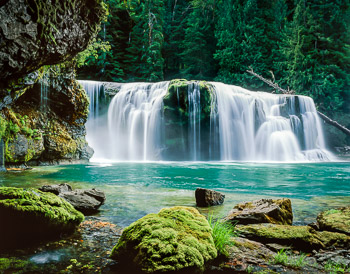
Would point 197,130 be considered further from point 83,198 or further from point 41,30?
point 41,30

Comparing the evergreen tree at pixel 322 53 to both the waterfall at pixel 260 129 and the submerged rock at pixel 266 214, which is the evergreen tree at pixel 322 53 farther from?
the submerged rock at pixel 266 214

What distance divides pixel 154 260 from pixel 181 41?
3752 centimetres

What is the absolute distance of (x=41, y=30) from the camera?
4559mm

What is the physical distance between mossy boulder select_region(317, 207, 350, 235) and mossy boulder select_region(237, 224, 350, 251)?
212 millimetres

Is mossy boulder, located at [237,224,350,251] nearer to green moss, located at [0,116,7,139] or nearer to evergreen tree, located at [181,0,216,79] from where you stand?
green moss, located at [0,116,7,139]

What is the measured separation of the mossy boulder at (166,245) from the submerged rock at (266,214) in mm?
1063

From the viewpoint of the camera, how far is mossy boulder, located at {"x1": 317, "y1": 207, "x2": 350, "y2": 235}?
3564 millimetres

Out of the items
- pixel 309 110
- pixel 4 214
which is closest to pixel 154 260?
pixel 4 214

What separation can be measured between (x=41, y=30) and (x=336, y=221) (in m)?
5.32

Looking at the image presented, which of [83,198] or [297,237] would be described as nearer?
[297,237]

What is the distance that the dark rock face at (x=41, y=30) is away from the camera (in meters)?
3.94

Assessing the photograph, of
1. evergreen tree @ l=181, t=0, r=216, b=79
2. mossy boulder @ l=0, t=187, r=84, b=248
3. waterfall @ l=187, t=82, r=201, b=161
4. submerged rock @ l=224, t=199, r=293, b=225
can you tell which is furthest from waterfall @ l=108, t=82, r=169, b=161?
mossy boulder @ l=0, t=187, r=84, b=248

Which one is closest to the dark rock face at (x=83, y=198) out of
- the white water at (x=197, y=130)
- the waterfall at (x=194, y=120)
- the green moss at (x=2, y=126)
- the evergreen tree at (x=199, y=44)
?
the green moss at (x=2, y=126)

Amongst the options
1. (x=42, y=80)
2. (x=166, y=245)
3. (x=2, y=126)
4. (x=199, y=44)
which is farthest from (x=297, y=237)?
(x=199, y=44)
